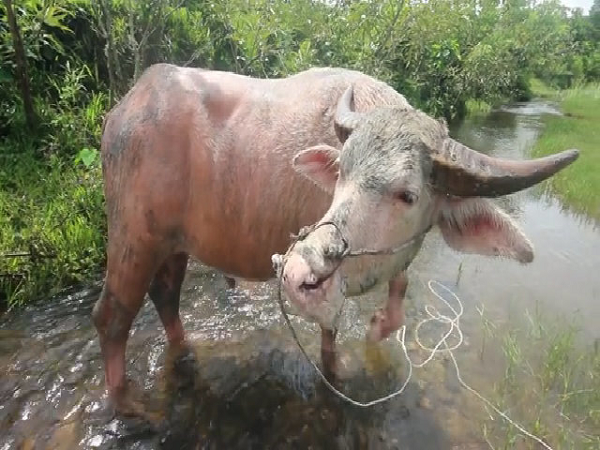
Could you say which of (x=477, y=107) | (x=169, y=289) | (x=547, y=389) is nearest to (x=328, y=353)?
(x=169, y=289)

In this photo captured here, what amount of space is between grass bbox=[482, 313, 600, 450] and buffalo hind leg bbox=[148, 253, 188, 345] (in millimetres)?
1968

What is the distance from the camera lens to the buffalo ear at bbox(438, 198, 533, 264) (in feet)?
6.01

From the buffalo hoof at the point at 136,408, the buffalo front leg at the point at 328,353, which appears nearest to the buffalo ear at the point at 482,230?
the buffalo front leg at the point at 328,353

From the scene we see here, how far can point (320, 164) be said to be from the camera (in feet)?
6.86

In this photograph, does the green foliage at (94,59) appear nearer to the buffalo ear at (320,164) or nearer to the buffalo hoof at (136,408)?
the buffalo hoof at (136,408)

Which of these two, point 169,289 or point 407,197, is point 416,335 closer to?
point 169,289

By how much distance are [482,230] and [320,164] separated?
712 millimetres

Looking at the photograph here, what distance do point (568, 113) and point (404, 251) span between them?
15.9 metres

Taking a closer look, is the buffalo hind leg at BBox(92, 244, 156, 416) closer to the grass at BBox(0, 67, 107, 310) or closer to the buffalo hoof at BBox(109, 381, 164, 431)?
the buffalo hoof at BBox(109, 381, 164, 431)

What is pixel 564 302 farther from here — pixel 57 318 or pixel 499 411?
pixel 57 318

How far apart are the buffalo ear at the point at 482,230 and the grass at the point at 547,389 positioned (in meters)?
1.21

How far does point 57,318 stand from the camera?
348 centimetres

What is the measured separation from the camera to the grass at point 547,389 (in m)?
2.61

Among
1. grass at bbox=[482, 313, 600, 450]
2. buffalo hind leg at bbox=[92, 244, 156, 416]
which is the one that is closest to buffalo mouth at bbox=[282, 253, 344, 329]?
buffalo hind leg at bbox=[92, 244, 156, 416]
